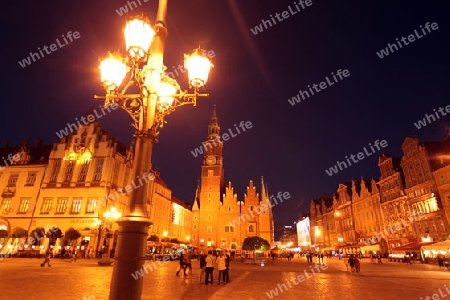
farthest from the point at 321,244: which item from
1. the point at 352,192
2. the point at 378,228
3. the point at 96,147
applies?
the point at 96,147

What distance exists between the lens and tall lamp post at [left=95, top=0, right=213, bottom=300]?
425 centimetres

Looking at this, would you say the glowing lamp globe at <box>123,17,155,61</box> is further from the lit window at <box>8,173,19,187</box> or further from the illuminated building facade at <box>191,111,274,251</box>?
the illuminated building facade at <box>191,111,274,251</box>

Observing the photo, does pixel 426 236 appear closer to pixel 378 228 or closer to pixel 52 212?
pixel 378 228

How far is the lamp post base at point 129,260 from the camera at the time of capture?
414 cm

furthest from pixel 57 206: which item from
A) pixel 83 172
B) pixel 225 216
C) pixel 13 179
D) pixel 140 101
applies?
pixel 140 101

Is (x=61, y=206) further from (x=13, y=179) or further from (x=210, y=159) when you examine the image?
(x=210, y=159)

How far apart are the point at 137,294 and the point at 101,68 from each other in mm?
5714

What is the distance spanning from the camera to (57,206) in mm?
39188

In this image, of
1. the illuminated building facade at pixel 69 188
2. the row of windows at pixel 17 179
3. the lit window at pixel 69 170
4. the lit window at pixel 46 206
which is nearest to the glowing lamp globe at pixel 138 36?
the illuminated building facade at pixel 69 188

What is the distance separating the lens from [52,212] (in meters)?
38.8

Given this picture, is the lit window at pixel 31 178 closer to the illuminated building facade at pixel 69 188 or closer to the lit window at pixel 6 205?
the illuminated building facade at pixel 69 188

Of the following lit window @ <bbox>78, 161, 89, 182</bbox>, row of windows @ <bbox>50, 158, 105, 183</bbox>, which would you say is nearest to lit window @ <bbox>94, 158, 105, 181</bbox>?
row of windows @ <bbox>50, 158, 105, 183</bbox>

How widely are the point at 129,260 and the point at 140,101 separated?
3.56 meters

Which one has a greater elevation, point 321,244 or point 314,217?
point 314,217
